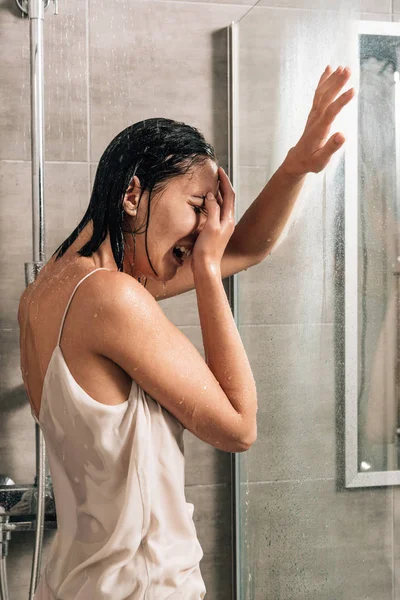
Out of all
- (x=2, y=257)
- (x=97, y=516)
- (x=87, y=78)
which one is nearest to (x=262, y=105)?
(x=87, y=78)

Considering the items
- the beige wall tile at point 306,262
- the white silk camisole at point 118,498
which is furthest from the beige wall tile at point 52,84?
the white silk camisole at point 118,498

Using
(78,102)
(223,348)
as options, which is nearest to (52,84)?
(78,102)

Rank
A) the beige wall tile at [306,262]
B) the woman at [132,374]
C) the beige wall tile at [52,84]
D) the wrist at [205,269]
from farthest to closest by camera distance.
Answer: the beige wall tile at [52,84] → the beige wall tile at [306,262] → the wrist at [205,269] → the woman at [132,374]

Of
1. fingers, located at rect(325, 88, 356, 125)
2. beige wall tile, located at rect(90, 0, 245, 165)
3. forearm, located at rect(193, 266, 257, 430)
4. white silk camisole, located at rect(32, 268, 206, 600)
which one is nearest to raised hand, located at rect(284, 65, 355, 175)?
fingers, located at rect(325, 88, 356, 125)

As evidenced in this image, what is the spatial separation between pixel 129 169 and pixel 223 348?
26 centimetres

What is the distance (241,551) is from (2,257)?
833mm

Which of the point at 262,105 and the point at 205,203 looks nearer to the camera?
the point at 205,203

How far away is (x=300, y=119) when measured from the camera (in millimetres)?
1214

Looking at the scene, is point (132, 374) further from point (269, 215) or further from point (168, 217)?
point (269, 215)

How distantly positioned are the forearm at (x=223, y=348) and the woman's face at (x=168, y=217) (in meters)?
0.06

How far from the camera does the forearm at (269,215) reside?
3.85 feet

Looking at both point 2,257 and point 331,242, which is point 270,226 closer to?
point 331,242

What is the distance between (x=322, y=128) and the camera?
1060 mm

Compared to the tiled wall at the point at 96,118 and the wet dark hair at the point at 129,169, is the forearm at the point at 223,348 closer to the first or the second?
the wet dark hair at the point at 129,169
